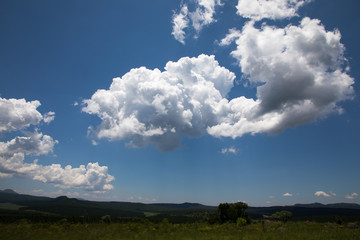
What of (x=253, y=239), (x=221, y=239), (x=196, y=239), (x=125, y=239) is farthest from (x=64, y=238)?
(x=253, y=239)

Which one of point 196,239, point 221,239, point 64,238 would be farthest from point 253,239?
point 64,238

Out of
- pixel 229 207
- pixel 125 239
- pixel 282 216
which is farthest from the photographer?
pixel 229 207

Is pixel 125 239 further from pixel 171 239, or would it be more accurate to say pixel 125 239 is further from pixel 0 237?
pixel 0 237

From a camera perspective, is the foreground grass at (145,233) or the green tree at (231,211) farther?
the green tree at (231,211)

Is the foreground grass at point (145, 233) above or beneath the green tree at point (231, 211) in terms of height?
above

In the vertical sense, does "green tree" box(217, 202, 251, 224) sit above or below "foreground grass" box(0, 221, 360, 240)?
below

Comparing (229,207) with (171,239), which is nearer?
(171,239)

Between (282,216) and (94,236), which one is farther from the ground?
(94,236)

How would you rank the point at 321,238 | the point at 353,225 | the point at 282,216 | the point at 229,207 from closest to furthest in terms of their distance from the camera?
the point at 321,238 < the point at 353,225 < the point at 282,216 < the point at 229,207

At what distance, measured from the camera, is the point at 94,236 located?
17.7 metres

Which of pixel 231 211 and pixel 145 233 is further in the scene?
pixel 231 211

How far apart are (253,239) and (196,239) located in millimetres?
4664

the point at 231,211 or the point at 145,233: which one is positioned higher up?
the point at 145,233

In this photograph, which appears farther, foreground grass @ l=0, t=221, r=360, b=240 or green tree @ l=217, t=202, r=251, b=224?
green tree @ l=217, t=202, r=251, b=224
